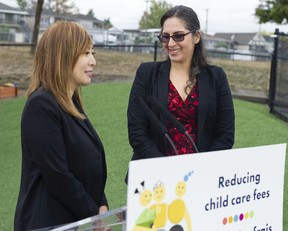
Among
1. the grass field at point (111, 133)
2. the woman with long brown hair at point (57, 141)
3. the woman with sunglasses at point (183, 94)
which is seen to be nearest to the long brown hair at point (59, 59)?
the woman with long brown hair at point (57, 141)

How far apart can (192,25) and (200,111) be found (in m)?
0.50

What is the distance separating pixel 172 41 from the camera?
9.00 feet

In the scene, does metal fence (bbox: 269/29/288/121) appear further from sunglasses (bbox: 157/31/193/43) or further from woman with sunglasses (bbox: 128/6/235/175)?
sunglasses (bbox: 157/31/193/43)

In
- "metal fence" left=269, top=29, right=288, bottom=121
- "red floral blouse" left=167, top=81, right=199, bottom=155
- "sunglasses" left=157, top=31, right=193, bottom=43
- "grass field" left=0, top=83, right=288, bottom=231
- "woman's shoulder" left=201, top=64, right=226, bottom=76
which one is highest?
"sunglasses" left=157, top=31, right=193, bottom=43

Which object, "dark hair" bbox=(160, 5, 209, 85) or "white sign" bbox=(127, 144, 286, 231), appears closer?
"white sign" bbox=(127, 144, 286, 231)

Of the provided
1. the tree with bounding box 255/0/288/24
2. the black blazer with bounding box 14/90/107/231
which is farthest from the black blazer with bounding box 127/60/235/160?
the tree with bounding box 255/0/288/24

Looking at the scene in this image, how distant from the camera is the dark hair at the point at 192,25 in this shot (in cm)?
278

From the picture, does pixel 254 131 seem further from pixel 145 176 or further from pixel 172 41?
pixel 145 176

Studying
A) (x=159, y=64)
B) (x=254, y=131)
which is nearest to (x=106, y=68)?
(x=254, y=131)

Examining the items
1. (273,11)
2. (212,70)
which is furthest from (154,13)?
(212,70)

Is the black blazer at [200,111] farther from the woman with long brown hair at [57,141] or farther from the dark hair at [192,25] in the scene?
the woman with long brown hair at [57,141]

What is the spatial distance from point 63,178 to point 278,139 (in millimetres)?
6527

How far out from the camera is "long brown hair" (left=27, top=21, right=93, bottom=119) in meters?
2.16

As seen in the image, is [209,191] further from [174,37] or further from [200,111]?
[174,37]
